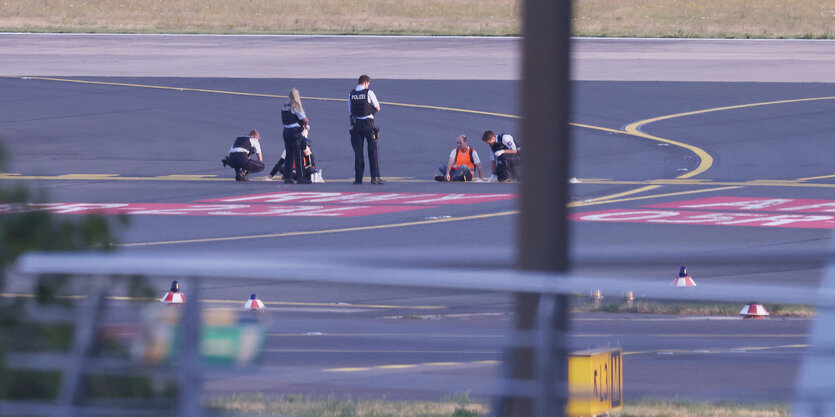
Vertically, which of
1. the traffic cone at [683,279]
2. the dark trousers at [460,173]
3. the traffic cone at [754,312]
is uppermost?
the dark trousers at [460,173]

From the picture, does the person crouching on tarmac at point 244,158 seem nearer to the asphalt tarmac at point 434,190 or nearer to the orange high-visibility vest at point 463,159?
the asphalt tarmac at point 434,190

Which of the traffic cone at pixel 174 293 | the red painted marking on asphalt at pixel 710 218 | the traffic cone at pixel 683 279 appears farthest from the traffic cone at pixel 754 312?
the red painted marking on asphalt at pixel 710 218

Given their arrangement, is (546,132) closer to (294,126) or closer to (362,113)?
Answer: (362,113)

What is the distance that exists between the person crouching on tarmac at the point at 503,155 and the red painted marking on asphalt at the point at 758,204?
141 inches

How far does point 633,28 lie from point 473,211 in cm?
4306

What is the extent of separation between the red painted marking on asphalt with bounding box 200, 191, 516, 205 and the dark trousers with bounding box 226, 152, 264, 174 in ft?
4.61

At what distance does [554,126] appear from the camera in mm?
4465

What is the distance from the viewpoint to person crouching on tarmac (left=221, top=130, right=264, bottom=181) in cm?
2347


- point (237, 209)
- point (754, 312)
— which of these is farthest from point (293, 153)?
point (754, 312)

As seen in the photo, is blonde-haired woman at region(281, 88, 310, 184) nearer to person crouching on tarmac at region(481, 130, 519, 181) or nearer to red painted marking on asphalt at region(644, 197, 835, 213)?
person crouching on tarmac at region(481, 130, 519, 181)

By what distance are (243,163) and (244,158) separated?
110 millimetres

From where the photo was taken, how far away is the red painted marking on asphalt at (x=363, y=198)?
21344 mm

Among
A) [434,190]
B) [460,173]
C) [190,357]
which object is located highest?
[460,173]

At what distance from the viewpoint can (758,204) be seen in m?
20.6
